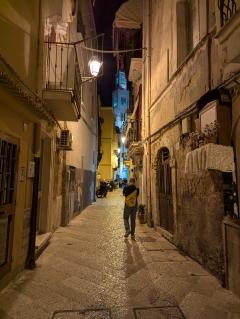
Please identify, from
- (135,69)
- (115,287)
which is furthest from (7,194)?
(135,69)

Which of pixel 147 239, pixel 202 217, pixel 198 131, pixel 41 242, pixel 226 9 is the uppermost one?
pixel 226 9

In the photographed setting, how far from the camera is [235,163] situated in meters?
4.31

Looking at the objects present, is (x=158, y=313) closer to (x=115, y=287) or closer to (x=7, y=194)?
(x=115, y=287)

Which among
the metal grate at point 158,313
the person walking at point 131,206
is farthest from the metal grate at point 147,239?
the metal grate at point 158,313

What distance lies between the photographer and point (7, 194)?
14.6 feet

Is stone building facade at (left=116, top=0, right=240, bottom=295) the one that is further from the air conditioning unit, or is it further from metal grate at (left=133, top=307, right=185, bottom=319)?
the air conditioning unit

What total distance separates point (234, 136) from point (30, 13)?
184 inches

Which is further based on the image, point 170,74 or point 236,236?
point 170,74

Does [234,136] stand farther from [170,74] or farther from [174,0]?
[174,0]

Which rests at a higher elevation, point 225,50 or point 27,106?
point 225,50

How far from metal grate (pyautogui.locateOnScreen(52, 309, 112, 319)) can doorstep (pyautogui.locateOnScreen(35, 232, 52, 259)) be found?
8.36 ft

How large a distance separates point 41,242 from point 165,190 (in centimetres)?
420

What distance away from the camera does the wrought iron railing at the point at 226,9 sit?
418cm

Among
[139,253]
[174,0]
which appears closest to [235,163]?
[139,253]
